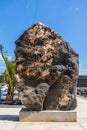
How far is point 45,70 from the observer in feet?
39.4

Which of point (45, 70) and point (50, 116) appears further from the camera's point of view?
point (45, 70)

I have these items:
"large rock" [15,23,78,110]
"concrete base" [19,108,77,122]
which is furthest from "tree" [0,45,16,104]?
"concrete base" [19,108,77,122]

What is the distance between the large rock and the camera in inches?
465

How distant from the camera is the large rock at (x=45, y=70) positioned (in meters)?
11.8

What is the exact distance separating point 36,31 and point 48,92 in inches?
84.6

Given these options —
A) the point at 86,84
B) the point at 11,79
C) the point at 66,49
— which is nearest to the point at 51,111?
the point at 66,49

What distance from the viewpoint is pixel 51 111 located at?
11.6 m

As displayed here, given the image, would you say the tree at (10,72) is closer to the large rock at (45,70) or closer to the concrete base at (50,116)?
the large rock at (45,70)

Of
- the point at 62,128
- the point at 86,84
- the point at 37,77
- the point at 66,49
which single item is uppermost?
the point at 86,84

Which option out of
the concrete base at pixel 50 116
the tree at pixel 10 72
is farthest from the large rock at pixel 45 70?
the tree at pixel 10 72

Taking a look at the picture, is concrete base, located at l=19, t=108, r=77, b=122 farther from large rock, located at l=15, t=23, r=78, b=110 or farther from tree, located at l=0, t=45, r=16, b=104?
tree, located at l=0, t=45, r=16, b=104

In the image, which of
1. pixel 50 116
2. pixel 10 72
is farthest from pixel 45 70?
pixel 10 72

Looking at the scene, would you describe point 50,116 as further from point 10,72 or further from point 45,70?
point 10,72

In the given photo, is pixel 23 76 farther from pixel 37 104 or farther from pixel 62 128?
pixel 62 128
